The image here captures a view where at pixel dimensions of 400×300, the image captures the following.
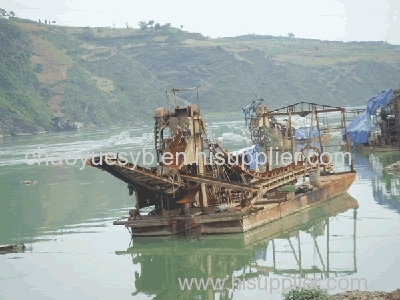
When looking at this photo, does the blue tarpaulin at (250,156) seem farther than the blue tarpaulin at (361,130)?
No

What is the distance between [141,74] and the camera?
147 meters

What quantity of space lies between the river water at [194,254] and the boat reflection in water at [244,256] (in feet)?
0.10

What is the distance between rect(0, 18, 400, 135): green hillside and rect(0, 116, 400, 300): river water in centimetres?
8366

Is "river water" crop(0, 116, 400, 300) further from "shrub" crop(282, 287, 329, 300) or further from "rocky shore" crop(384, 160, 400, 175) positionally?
"rocky shore" crop(384, 160, 400, 175)

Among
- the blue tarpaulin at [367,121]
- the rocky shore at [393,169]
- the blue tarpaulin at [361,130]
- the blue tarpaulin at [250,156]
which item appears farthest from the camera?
the blue tarpaulin at [361,130]

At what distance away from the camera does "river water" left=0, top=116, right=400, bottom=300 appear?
18672mm

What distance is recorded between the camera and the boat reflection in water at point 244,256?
746 inches

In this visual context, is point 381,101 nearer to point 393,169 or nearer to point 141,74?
point 393,169

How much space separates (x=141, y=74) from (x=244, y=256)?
420 ft

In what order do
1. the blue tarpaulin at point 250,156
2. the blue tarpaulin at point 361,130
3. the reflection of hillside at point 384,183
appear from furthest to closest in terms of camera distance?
the blue tarpaulin at point 361,130 < the blue tarpaulin at point 250,156 < the reflection of hillside at point 384,183

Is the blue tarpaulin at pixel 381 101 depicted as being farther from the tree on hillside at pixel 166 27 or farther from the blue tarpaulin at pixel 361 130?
the tree on hillside at pixel 166 27

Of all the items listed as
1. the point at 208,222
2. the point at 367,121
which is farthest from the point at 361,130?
the point at 208,222

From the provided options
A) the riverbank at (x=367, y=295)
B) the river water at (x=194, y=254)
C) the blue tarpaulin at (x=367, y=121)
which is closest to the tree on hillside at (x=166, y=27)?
the blue tarpaulin at (x=367, y=121)

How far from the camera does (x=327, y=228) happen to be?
24.6m
